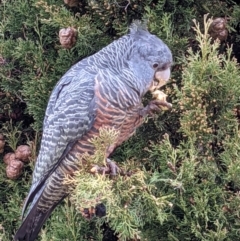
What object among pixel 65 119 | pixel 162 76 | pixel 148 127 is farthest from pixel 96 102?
pixel 148 127

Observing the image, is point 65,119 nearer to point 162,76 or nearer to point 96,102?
point 96,102

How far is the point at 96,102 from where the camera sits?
5.47 feet

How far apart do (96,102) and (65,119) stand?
12cm

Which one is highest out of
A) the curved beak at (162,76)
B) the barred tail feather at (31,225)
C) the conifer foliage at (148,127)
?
the curved beak at (162,76)

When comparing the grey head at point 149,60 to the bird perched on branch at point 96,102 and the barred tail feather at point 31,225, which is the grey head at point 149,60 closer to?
the bird perched on branch at point 96,102

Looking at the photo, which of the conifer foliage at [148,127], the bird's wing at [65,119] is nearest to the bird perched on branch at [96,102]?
the bird's wing at [65,119]

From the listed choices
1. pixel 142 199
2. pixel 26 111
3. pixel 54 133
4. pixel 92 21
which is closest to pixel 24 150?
pixel 26 111

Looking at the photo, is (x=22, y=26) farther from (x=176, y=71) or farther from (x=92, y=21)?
(x=176, y=71)

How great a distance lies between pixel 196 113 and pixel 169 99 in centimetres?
24

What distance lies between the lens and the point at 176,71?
2.02 m

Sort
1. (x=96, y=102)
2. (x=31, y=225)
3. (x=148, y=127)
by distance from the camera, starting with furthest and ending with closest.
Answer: (x=148, y=127), (x=31, y=225), (x=96, y=102)

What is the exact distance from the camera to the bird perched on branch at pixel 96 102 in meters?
1.68

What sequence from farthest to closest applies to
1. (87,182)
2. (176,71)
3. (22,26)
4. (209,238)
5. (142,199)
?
(22,26) → (176,71) → (209,238) → (142,199) → (87,182)

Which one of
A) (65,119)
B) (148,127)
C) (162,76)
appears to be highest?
(162,76)
